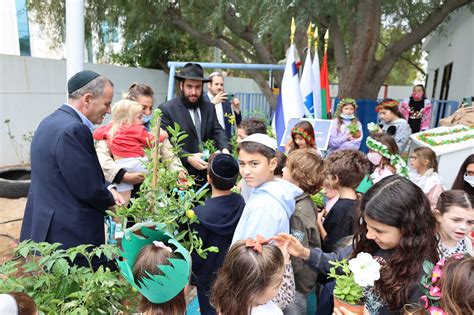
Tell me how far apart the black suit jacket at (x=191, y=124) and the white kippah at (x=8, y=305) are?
7.18 ft

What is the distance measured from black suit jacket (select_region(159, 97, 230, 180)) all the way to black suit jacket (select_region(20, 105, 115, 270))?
124 cm

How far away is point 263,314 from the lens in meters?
1.72

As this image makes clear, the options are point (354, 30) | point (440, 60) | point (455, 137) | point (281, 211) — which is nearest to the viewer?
point (281, 211)

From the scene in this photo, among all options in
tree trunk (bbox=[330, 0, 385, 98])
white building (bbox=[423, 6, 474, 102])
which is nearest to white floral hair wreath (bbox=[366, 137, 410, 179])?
tree trunk (bbox=[330, 0, 385, 98])

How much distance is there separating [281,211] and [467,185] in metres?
2.14

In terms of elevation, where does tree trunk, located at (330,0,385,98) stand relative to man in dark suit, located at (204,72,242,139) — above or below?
above

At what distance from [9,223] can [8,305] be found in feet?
13.0

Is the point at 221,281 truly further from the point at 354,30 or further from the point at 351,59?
the point at 354,30

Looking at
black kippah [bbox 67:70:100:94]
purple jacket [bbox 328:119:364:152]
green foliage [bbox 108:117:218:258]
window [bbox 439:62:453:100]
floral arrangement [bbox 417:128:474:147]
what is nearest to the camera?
green foliage [bbox 108:117:218:258]

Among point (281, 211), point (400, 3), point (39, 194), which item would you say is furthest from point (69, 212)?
point (400, 3)

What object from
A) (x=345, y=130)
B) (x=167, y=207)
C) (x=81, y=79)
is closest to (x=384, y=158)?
(x=345, y=130)

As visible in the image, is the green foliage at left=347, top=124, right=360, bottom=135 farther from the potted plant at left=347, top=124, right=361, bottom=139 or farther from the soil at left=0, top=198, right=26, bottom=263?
the soil at left=0, top=198, right=26, bottom=263

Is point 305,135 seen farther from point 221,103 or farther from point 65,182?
point 65,182

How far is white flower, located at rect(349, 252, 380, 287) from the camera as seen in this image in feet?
4.99
